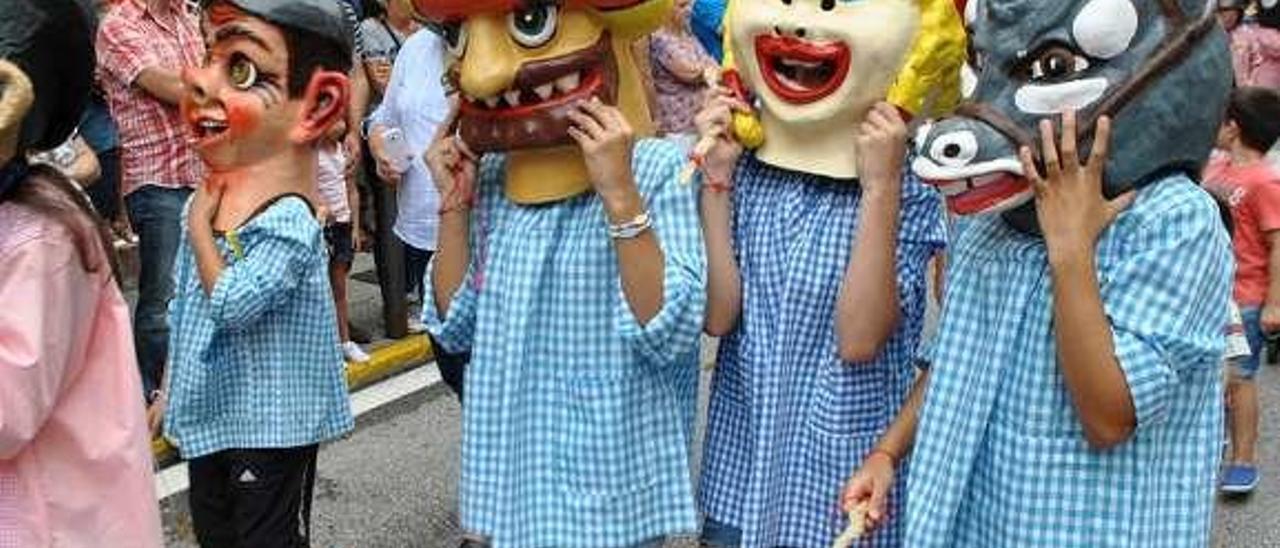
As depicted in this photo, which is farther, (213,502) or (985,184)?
(213,502)

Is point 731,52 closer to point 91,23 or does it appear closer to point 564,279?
point 564,279

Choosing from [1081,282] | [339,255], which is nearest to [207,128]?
[1081,282]

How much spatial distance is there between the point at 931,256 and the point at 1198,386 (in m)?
0.75

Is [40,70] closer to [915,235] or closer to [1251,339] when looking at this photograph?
[915,235]

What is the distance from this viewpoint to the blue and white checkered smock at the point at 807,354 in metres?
2.78

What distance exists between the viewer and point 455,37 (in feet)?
9.43

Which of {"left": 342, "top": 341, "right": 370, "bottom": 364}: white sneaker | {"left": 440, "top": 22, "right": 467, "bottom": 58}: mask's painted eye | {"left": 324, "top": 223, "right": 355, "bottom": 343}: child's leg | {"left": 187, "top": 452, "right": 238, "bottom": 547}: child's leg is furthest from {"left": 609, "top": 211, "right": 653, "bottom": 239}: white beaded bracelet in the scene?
{"left": 342, "top": 341, "right": 370, "bottom": 364}: white sneaker

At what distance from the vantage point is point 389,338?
671cm

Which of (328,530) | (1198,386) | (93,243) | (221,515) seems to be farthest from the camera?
(328,530)

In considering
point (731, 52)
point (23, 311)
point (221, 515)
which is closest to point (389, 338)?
point (221, 515)

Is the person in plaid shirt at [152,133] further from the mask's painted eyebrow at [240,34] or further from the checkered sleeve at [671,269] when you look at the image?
the checkered sleeve at [671,269]

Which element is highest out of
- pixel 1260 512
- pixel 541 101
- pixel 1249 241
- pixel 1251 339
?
pixel 541 101

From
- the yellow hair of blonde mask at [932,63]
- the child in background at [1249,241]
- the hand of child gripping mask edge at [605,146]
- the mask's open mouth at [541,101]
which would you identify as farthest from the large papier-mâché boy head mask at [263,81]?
the child in background at [1249,241]

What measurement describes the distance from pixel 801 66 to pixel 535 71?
467 mm
